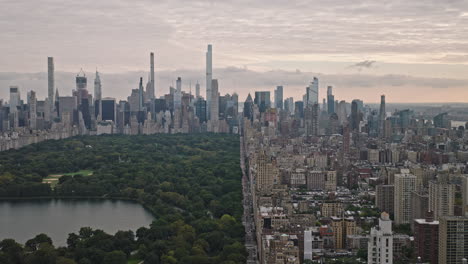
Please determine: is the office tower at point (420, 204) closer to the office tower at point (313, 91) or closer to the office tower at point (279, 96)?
the office tower at point (313, 91)

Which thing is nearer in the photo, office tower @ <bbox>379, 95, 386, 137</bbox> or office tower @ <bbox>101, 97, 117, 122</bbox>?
office tower @ <bbox>379, 95, 386, 137</bbox>

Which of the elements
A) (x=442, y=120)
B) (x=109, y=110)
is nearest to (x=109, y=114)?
(x=109, y=110)

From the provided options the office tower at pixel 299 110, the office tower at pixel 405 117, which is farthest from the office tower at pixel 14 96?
the office tower at pixel 405 117

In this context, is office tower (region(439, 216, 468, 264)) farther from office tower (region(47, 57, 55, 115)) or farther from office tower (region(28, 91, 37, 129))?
office tower (region(47, 57, 55, 115))

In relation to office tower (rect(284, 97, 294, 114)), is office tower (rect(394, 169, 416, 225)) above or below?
below

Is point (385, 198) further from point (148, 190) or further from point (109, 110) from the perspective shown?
point (109, 110)

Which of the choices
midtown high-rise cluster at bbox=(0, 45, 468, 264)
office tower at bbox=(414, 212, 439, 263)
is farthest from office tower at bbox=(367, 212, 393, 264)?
office tower at bbox=(414, 212, 439, 263)

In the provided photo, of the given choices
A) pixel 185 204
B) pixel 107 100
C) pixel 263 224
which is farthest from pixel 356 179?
pixel 107 100
